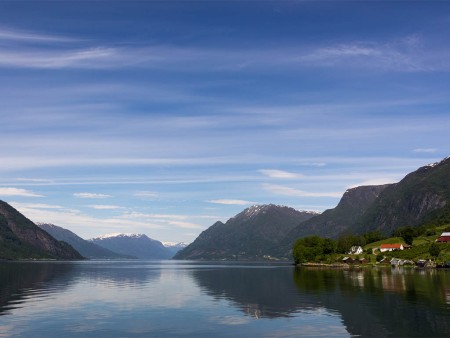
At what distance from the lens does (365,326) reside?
6225 cm

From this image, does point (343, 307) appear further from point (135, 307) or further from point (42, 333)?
point (42, 333)

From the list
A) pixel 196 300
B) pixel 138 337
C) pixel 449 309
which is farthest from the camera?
pixel 196 300

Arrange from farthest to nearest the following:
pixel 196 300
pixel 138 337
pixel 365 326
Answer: pixel 196 300 → pixel 365 326 → pixel 138 337

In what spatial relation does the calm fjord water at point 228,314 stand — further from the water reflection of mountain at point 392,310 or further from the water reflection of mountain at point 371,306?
the water reflection of mountain at point 392,310

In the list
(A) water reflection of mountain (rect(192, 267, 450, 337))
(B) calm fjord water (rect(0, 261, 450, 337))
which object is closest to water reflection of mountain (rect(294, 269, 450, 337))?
(A) water reflection of mountain (rect(192, 267, 450, 337))

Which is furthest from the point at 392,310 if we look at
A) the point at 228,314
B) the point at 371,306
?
the point at 228,314

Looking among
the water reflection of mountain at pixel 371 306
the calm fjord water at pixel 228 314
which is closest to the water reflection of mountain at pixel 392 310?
the water reflection of mountain at pixel 371 306

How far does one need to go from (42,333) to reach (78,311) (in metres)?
20.3

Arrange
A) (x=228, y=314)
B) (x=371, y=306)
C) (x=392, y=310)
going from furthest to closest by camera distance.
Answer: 1. (x=371, y=306)
2. (x=392, y=310)
3. (x=228, y=314)

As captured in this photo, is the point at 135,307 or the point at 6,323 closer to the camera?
the point at 6,323

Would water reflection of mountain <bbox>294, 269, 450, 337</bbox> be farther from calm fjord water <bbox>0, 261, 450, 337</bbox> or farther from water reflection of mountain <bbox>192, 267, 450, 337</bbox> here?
calm fjord water <bbox>0, 261, 450, 337</bbox>

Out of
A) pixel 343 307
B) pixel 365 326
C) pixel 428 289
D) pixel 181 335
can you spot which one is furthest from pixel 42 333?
pixel 428 289

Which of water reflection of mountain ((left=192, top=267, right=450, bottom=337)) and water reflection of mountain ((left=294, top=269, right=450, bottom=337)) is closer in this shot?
water reflection of mountain ((left=294, top=269, right=450, bottom=337))

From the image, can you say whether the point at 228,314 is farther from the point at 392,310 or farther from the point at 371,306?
the point at 392,310
